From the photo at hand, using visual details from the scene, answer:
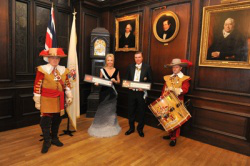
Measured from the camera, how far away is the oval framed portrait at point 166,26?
11.7 ft

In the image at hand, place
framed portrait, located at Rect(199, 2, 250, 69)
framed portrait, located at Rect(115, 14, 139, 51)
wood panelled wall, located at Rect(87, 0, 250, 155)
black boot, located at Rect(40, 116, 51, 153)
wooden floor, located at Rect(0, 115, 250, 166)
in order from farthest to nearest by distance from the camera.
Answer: framed portrait, located at Rect(115, 14, 139, 51) < wood panelled wall, located at Rect(87, 0, 250, 155) < framed portrait, located at Rect(199, 2, 250, 69) < black boot, located at Rect(40, 116, 51, 153) < wooden floor, located at Rect(0, 115, 250, 166)

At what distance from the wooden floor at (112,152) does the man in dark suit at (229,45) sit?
1.62 meters

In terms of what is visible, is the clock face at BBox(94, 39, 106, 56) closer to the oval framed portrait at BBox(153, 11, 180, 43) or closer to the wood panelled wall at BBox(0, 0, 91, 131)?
the wood panelled wall at BBox(0, 0, 91, 131)

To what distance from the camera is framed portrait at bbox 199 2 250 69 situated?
2814 mm

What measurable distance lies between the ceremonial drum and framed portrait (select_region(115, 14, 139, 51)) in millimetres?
1745

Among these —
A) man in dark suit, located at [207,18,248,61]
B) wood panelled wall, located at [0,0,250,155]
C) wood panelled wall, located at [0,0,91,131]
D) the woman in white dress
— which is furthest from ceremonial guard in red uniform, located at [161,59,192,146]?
wood panelled wall, located at [0,0,91,131]

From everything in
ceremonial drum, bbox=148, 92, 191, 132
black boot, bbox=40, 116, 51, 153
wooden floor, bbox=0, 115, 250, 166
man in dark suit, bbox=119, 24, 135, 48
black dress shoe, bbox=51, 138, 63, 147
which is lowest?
wooden floor, bbox=0, 115, 250, 166

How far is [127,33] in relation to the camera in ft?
14.5

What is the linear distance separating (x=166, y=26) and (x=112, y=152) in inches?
107

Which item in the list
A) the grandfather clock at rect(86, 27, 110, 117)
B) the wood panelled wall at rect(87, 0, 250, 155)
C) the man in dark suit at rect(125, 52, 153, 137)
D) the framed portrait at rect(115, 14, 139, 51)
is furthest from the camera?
the grandfather clock at rect(86, 27, 110, 117)

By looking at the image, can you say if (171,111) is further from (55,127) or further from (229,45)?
(55,127)

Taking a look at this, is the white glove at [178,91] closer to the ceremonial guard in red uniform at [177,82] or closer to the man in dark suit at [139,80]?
the ceremonial guard in red uniform at [177,82]

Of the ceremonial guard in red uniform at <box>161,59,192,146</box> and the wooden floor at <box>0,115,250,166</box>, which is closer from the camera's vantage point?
the wooden floor at <box>0,115,250,166</box>

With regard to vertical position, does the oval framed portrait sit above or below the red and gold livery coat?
above
